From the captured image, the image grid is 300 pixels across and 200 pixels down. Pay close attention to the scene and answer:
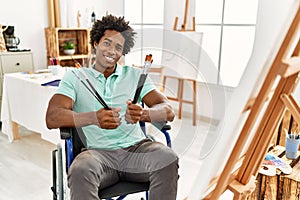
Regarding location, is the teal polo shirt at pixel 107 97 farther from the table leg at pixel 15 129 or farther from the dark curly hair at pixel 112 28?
the table leg at pixel 15 129

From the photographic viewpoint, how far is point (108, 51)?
161 centimetres

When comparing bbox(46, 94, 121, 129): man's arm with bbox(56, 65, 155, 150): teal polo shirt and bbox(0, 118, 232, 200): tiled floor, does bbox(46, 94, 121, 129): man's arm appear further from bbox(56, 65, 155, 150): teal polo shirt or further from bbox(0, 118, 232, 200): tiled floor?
bbox(0, 118, 232, 200): tiled floor

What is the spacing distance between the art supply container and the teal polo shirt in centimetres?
87

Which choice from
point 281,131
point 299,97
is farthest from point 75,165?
point 299,97

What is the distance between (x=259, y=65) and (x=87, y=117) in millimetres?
896

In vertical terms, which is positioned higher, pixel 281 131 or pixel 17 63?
pixel 17 63

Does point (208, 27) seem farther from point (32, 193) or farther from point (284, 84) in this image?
point (284, 84)

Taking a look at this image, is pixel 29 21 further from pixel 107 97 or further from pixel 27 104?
pixel 107 97

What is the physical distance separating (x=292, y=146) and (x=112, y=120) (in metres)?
1.09

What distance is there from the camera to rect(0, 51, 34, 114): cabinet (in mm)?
3281

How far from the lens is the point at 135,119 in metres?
1.45

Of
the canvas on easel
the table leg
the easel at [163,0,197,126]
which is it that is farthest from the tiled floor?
the canvas on easel

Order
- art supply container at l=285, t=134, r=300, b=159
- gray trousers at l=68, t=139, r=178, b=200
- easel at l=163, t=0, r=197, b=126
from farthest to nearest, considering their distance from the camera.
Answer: easel at l=163, t=0, r=197, b=126, art supply container at l=285, t=134, r=300, b=159, gray trousers at l=68, t=139, r=178, b=200

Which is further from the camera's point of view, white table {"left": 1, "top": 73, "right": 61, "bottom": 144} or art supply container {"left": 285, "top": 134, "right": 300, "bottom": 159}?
white table {"left": 1, "top": 73, "right": 61, "bottom": 144}
